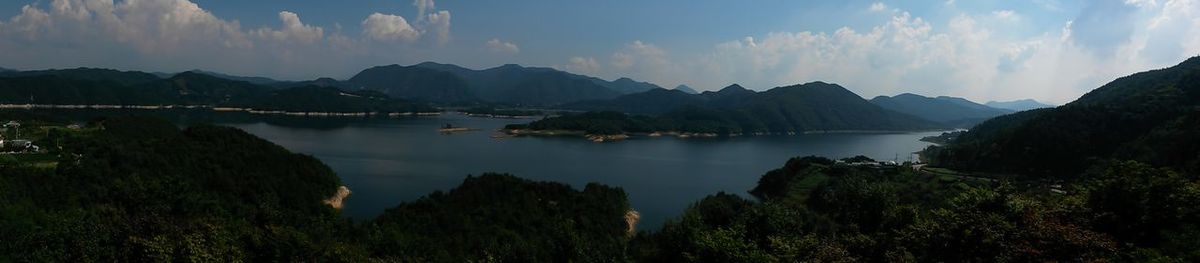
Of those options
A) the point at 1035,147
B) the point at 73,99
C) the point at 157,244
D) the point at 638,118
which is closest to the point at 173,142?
the point at 157,244

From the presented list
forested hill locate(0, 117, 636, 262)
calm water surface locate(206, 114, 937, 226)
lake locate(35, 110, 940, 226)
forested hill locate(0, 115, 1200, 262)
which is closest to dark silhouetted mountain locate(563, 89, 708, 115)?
Result: calm water surface locate(206, 114, 937, 226)

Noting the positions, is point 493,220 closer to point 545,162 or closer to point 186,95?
point 545,162

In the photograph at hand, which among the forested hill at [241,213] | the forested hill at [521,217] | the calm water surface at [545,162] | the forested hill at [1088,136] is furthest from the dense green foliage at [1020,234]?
the forested hill at [1088,136]

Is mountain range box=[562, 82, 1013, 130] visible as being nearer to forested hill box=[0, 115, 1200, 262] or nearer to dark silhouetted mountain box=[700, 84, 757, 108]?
dark silhouetted mountain box=[700, 84, 757, 108]

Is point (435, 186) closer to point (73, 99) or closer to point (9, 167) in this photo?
point (9, 167)

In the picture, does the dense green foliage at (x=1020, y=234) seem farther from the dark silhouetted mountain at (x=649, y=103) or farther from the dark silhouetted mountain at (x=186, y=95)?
the dark silhouetted mountain at (x=649, y=103)
